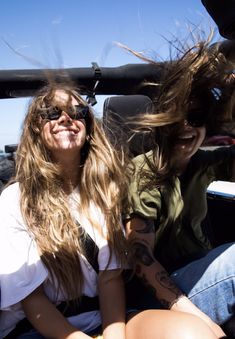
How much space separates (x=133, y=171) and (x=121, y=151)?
15 cm

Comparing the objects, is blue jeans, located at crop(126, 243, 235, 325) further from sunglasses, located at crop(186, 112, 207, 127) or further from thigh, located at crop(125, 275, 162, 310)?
sunglasses, located at crop(186, 112, 207, 127)

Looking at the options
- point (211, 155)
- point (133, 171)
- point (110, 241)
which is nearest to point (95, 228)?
point (110, 241)

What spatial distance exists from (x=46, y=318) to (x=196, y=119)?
3.22 ft

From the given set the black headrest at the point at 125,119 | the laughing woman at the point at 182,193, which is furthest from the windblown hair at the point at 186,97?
the black headrest at the point at 125,119

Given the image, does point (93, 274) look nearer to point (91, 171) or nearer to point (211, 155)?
point (91, 171)

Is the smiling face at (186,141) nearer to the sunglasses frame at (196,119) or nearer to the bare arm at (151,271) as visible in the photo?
the sunglasses frame at (196,119)

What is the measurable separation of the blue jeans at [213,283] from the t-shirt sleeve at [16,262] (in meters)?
0.59

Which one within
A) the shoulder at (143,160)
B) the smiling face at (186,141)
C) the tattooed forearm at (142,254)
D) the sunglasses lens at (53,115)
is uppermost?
the sunglasses lens at (53,115)

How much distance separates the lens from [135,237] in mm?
1668

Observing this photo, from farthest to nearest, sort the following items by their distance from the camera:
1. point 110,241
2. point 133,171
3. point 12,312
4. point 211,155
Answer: point 211,155, point 133,171, point 110,241, point 12,312

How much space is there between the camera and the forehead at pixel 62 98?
1694mm

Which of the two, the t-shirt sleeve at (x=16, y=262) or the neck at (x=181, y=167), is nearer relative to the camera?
the t-shirt sleeve at (x=16, y=262)

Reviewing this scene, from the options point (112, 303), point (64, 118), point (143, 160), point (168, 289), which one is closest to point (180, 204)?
point (143, 160)

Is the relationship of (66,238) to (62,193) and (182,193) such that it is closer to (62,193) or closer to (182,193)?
(62,193)
